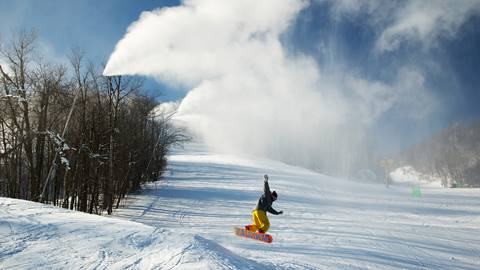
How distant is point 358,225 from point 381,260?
→ 22.6ft

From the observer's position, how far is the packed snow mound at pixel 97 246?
6.12 m

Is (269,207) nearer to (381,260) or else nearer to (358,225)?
(381,260)

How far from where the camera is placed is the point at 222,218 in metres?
19.5

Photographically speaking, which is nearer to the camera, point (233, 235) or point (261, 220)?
point (261, 220)

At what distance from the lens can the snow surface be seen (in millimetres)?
6523

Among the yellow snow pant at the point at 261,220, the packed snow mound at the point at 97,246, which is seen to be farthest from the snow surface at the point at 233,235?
the yellow snow pant at the point at 261,220

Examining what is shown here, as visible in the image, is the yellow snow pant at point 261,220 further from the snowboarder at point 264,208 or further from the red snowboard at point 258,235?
the red snowboard at point 258,235

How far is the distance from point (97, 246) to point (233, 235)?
7.92m

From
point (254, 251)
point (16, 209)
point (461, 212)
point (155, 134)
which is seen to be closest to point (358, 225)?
point (254, 251)

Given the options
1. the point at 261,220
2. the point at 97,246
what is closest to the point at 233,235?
the point at 261,220

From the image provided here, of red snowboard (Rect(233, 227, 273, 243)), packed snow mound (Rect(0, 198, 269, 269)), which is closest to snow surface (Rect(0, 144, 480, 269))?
packed snow mound (Rect(0, 198, 269, 269))

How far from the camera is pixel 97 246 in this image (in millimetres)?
6840

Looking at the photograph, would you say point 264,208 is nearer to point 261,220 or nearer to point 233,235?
point 261,220

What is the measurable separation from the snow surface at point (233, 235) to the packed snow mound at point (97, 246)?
0.7 inches
